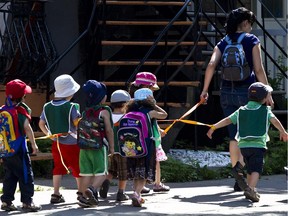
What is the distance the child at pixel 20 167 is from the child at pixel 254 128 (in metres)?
1.95

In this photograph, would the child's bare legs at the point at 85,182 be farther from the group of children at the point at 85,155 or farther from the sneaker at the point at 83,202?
the sneaker at the point at 83,202

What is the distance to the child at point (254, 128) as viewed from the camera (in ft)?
31.9

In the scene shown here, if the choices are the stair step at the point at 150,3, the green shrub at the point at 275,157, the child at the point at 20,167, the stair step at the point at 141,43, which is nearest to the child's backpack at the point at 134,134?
the child at the point at 20,167

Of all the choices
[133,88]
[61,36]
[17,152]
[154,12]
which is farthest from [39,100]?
Result: [17,152]

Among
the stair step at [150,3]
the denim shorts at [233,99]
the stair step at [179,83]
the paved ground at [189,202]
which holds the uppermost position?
the stair step at [150,3]

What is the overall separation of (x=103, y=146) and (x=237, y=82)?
1836mm

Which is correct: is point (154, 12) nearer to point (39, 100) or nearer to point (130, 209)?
point (39, 100)

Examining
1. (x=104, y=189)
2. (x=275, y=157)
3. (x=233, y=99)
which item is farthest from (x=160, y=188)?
(x=275, y=157)

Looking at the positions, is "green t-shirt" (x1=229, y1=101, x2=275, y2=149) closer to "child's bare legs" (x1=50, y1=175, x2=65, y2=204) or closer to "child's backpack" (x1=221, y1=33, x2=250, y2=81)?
"child's backpack" (x1=221, y1=33, x2=250, y2=81)

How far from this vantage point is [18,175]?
9281 mm

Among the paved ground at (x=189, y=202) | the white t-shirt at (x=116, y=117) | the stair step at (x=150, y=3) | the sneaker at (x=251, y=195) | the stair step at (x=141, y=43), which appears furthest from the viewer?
the stair step at (x=150, y=3)

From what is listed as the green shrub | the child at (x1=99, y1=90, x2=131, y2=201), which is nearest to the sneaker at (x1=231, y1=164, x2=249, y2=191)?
the child at (x1=99, y1=90, x2=131, y2=201)

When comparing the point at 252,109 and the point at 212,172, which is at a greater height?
the point at 252,109

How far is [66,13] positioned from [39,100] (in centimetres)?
167
